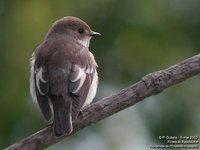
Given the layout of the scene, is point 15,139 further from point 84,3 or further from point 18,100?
point 84,3

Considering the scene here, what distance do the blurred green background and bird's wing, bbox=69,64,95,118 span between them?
0.46m

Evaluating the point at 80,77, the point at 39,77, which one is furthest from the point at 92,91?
the point at 39,77

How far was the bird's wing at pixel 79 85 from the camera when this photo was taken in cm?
812

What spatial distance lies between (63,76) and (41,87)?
25 centimetres

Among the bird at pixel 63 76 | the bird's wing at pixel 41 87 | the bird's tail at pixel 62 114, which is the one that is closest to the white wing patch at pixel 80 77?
the bird at pixel 63 76

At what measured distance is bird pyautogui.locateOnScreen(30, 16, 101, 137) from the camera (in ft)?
26.5

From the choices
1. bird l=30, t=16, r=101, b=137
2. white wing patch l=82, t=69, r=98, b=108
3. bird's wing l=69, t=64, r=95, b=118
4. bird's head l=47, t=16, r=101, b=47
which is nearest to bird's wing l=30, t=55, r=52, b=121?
bird l=30, t=16, r=101, b=137

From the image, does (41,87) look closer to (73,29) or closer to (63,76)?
(63,76)

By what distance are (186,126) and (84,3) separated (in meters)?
1.72

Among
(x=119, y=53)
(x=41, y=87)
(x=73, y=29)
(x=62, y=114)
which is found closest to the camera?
(x=62, y=114)

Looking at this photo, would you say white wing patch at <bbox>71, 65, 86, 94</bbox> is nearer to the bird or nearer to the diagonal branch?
the bird

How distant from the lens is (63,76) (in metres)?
8.34

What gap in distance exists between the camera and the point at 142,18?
29.0ft

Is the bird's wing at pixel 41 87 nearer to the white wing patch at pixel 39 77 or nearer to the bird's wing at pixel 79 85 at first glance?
the white wing patch at pixel 39 77
